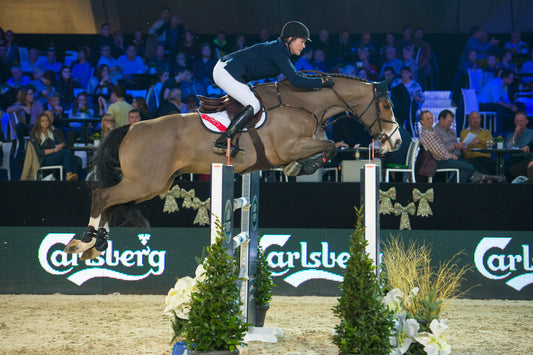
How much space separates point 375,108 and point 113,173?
2151 millimetres

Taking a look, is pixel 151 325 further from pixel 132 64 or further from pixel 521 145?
pixel 132 64

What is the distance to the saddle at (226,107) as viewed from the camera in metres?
4.54

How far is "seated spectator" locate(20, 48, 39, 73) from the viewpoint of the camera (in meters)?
11.1

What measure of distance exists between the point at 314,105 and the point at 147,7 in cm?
934

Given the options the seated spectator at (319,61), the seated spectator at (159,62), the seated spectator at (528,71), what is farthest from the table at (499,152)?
the seated spectator at (159,62)

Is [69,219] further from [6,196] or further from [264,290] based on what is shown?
[264,290]

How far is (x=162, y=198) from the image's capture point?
22.8 ft

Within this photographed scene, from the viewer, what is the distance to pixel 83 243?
4.54m

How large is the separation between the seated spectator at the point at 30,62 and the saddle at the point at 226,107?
751cm

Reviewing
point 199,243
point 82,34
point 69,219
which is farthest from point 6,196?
point 82,34

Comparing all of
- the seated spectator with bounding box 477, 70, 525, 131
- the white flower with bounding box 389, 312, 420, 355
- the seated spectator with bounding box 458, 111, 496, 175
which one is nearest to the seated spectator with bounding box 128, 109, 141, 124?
the seated spectator with bounding box 458, 111, 496, 175

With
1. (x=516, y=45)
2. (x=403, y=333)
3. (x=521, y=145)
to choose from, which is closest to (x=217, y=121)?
(x=403, y=333)

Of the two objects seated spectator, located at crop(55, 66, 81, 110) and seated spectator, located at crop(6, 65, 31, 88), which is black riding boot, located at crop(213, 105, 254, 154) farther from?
seated spectator, located at crop(6, 65, 31, 88)

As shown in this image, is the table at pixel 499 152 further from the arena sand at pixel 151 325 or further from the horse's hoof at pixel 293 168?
the horse's hoof at pixel 293 168
